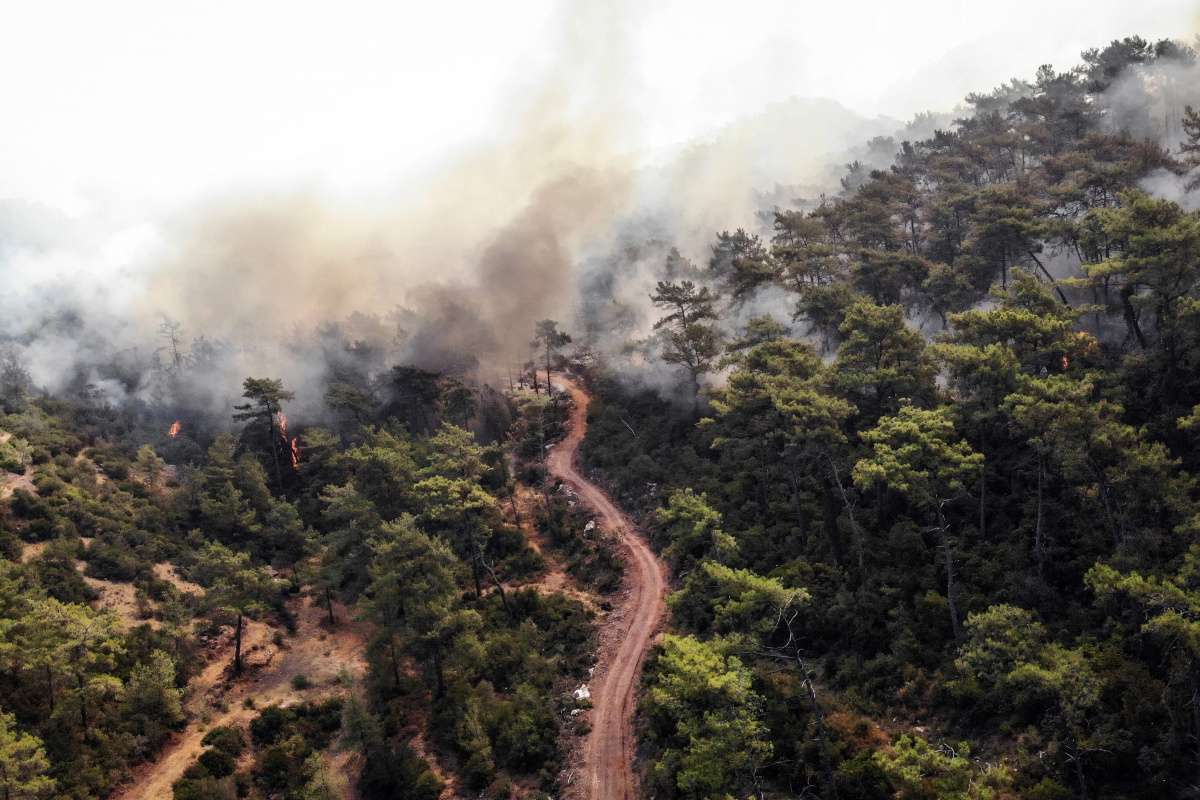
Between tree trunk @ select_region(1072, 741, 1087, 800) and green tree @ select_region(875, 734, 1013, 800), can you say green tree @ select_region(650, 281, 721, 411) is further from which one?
tree trunk @ select_region(1072, 741, 1087, 800)

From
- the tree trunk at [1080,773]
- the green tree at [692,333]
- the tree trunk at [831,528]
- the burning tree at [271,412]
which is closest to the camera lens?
the tree trunk at [1080,773]

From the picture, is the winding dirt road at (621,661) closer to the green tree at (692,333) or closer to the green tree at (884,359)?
the green tree at (692,333)

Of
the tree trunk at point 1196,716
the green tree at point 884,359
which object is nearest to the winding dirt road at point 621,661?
the green tree at point 884,359

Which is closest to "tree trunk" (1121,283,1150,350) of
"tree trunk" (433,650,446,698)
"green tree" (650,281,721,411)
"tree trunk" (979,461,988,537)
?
"tree trunk" (979,461,988,537)

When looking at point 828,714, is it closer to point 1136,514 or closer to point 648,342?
point 1136,514

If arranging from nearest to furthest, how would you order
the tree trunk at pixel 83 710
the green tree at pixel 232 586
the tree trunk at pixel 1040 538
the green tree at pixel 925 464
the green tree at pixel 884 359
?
the green tree at pixel 925 464, the tree trunk at pixel 1040 538, the tree trunk at pixel 83 710, the green tree at pixel 884 359, the green tree at pixel 232 586

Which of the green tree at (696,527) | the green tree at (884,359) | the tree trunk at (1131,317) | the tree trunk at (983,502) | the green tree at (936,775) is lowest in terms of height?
the green tree at (936,775)
